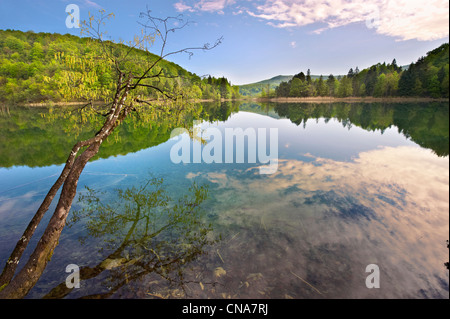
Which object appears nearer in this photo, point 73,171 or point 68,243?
point 73,171

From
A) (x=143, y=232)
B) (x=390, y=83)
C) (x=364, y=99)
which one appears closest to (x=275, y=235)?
(x=143, y=232)

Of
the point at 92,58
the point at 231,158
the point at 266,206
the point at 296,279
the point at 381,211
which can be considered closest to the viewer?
the point at 296,279

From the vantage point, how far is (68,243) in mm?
5824

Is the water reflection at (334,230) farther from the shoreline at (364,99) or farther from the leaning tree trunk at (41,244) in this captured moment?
the shoreline at (364,99)

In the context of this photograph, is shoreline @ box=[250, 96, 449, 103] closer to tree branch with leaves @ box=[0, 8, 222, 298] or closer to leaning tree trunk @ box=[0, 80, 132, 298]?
tree branch with leaves @ box=[0, 8, 222, 298]

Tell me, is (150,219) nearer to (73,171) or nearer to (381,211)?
(73,171)

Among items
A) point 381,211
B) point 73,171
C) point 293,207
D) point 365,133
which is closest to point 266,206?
point 293,207

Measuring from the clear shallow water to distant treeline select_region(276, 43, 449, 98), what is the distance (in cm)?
4561

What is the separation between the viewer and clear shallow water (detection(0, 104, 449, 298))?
4344 mm

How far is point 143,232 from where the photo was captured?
6.32 metres

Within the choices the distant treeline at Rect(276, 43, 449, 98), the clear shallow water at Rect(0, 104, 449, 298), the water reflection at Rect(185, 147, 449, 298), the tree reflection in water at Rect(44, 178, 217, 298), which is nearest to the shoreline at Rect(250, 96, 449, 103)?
the distant treeline at Rect(276, 43, 449, 98)

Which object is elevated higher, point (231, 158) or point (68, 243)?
point (231, 158)

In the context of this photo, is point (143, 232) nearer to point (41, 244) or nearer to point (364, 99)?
point (41, 244)

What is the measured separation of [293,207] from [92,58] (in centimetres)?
931
